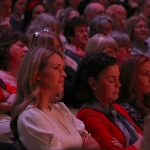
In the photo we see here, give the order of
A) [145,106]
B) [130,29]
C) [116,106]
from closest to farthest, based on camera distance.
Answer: [116,106] < [145,106] < [130,29]

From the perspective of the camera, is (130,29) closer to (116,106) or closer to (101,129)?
(116,106)

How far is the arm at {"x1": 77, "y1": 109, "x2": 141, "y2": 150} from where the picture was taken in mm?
3252

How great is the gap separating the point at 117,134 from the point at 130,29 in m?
3.62

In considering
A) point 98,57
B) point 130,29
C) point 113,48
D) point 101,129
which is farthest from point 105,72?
point 130,29

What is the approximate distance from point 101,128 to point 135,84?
79 centimetres

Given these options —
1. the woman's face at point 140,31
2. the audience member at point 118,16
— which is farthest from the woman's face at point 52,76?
the audience member at point 118,16

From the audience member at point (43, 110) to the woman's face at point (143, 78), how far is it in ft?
3.10

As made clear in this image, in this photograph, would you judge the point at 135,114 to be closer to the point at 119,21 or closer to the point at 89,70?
the point at 89,70

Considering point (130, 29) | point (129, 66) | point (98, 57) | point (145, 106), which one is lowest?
point (130, 29)

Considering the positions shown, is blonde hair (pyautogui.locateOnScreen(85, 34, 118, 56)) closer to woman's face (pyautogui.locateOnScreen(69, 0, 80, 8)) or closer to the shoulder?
the shoulder

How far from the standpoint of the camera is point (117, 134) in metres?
3.40

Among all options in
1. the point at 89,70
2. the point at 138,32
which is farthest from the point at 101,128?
the point at 138,32

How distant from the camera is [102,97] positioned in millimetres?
Result: 3461

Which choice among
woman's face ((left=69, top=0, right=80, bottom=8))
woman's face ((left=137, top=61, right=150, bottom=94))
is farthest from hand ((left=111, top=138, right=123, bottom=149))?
woman's face ((left=69, top=0, right=80, bottom=8))
